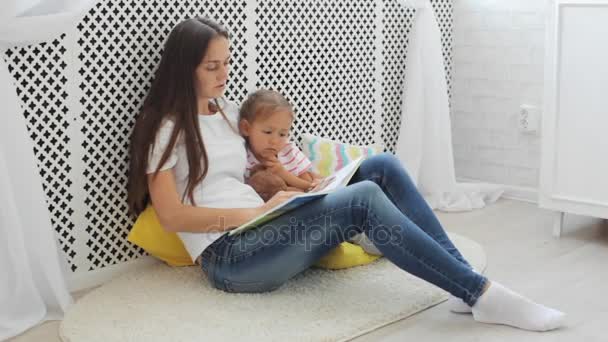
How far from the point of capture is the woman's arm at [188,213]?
250 cm

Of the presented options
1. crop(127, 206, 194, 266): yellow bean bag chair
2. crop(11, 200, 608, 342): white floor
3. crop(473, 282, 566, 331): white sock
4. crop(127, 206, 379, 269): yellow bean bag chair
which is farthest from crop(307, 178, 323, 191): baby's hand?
crop(473, 282, 566, 331): white sock

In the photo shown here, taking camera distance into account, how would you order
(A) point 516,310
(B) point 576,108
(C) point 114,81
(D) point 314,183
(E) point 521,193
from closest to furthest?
(A) point 516,310
(C) point 114,81
(D) point 314,183
(B) point 576,108
(E) point 521,193

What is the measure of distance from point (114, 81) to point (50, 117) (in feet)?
0.79

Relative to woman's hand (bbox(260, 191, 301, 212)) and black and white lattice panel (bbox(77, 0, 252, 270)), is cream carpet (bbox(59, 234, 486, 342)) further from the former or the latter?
woman's hand (bbox(260, 191, 301, 212))

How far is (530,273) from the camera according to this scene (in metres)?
2.84

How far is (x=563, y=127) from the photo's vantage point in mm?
3152

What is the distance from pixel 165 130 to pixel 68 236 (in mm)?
489

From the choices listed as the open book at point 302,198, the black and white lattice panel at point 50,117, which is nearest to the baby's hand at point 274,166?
the open book at point 302,198

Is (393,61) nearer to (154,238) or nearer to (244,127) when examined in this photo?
(244,127)

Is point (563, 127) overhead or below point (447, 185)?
overhead

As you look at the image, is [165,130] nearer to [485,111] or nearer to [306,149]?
[306,149]

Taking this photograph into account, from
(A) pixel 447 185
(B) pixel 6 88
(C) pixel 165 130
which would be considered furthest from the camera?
(A) pixel 447 185

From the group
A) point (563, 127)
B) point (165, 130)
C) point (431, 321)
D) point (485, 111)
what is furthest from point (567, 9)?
point (165, 130)

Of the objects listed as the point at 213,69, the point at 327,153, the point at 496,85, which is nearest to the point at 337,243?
the point at 213,69
